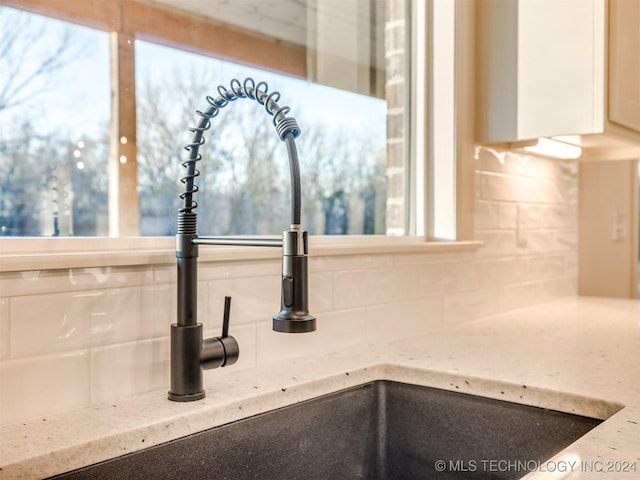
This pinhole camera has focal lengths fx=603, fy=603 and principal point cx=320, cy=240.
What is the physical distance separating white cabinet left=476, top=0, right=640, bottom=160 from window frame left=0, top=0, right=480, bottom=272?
0.19 feet

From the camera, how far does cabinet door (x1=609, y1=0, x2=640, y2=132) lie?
58.2 inches

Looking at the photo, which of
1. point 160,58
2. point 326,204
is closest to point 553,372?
point 326,204

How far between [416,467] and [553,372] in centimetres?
30

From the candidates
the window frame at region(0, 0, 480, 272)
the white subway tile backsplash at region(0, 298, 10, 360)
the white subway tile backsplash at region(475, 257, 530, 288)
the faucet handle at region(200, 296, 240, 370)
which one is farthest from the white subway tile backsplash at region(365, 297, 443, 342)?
the white subway tile backsplash at region(0, 298, 10, 360)

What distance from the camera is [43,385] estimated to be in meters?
0.83

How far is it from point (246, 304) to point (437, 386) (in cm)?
38

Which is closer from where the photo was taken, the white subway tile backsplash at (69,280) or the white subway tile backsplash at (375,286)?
the white subway tile backsplash at (69,280)

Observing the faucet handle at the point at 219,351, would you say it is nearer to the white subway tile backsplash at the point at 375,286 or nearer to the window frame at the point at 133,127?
the window frame at the point at 133,127

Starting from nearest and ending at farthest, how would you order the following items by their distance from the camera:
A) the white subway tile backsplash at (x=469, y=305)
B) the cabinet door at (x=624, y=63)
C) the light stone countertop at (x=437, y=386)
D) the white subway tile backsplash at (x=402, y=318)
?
the light stone countertop at (x=437, y=386) → the white subway tile backsplash at (x=402, y=318) → the cabinet door at (x=624, y=63) → the white subway tile backsplash at (x=469, y=305)

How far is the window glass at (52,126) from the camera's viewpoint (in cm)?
102

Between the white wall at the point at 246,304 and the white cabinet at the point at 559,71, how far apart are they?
18 centimetres

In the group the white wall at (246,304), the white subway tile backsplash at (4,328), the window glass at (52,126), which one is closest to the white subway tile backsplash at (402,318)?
the white wall at (246,304)

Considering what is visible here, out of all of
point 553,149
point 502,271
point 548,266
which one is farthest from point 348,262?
point 548,266

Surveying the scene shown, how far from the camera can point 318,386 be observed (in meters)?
1.04
